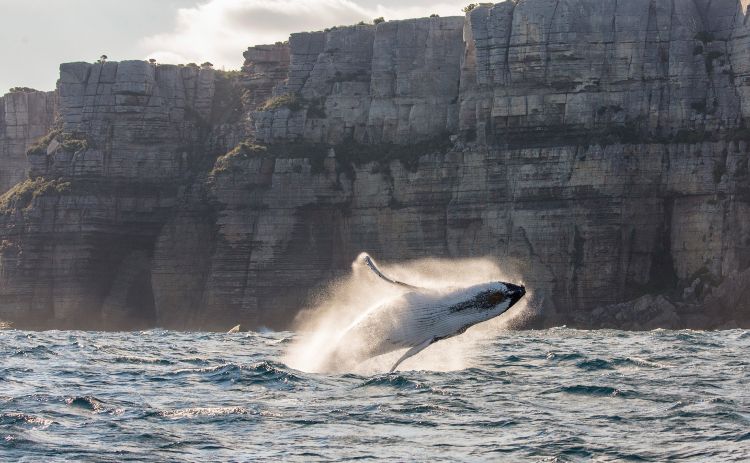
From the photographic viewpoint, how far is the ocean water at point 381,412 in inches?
1051

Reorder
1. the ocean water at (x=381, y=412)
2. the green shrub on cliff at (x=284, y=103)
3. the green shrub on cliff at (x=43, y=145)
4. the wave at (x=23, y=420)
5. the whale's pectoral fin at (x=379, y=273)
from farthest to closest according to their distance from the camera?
the green shrub on cliff at (x=43, y=145) → the green shrub on cliff at (x=284, y=103) → the whale's pectoral fin at (x=379, y=273) → the wave at (x=23, y=420) → the ocean water at (x=381, y=412)

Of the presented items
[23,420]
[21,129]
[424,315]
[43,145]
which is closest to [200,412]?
[23,420]

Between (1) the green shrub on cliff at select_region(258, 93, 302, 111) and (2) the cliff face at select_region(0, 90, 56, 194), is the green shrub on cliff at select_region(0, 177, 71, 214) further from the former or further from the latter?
(1) the green shrub on cliff at select_region(258, 93, 302, 111)

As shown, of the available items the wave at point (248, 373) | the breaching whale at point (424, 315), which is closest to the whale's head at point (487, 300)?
the breaching whale at point (424, 315)

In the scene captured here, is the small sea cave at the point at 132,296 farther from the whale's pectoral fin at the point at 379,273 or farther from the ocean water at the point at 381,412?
the whale's pectoral fin at the point at 379,273

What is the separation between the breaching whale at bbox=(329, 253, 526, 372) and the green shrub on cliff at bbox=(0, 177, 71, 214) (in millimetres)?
94033

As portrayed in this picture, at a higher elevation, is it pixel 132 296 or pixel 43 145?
pixel 43 145

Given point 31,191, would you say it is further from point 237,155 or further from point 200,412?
point 200,412

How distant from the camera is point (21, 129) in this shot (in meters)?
148

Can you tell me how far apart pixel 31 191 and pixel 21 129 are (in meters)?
22.2

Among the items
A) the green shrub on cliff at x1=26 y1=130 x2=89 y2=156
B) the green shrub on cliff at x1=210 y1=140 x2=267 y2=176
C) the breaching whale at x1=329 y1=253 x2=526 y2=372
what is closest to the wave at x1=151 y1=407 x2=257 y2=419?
the breaching whale at x1=329 y1=253 x2=526 y2=372

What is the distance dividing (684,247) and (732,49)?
54.9 ft

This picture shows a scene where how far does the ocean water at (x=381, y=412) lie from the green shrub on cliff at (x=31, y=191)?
82.4 metres

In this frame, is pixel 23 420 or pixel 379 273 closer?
pixel 23 420
